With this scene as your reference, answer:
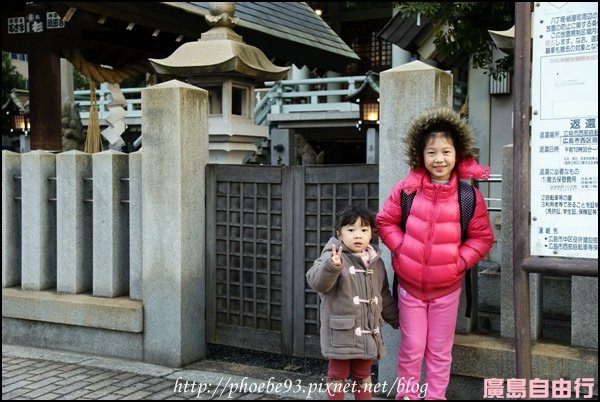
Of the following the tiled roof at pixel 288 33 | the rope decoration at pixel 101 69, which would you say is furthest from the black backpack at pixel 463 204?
the rope decoration at pixel 101 69

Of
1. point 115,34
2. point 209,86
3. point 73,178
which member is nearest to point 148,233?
point 73,178

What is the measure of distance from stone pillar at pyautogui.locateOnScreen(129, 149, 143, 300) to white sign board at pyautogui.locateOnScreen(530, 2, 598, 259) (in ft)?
11.8

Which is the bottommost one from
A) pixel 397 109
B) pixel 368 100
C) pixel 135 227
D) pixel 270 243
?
pixel 270 243

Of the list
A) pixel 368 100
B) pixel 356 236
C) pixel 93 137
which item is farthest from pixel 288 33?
pixel 356 236

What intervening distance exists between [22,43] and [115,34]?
152 cm

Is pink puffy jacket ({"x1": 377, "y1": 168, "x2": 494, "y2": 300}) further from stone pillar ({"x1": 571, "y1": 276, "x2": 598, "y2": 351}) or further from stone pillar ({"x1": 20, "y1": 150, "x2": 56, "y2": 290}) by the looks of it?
stone pillar ({"x1": 20, "y1": 150, "x2": 56, "y2": 290})

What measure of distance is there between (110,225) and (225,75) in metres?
2.20

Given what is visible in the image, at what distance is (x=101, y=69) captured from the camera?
12.1m

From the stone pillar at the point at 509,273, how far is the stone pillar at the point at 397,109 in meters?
0.62

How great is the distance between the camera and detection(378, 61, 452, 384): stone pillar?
4.66 m

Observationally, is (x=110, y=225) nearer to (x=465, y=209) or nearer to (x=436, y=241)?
(x=436, y=241)

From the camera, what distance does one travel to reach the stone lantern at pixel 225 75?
7.19 m


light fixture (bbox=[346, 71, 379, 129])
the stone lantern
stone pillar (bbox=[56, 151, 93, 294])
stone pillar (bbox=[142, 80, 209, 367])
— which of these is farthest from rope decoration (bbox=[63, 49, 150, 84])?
stone pillar (bbox=[142, 80, 209, 367])

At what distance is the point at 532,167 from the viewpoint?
137 inches
